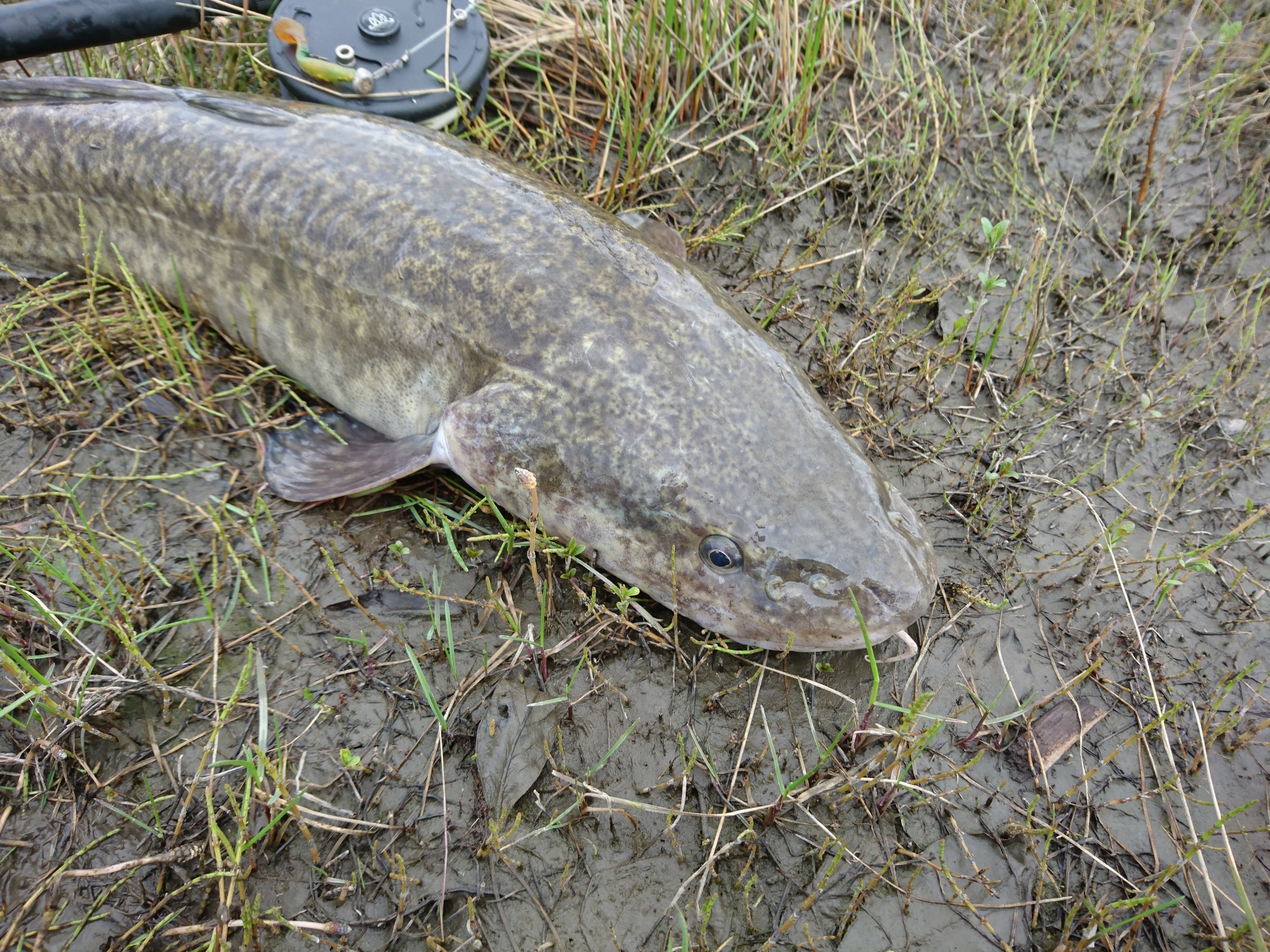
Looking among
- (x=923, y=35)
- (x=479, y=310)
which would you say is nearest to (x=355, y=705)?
(x=479, y=310)

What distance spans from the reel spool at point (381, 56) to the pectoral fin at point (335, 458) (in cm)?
124

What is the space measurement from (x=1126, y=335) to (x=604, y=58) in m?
2.56

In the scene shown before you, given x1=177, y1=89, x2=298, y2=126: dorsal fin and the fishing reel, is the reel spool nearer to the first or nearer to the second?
the fishing reel

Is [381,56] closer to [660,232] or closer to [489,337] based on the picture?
[660,232]

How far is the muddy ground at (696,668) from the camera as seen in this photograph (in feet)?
6.55

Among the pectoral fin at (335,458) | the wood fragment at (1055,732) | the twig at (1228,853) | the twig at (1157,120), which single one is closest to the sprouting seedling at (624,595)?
the pectoral fin at (335,458)

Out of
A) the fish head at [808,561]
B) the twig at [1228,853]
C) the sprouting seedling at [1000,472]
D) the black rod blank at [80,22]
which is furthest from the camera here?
the black rod blank at [80,22]

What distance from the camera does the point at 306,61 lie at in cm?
299

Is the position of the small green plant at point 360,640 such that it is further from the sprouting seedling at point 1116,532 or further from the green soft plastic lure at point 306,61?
the sprouting seedling at point 1116,532

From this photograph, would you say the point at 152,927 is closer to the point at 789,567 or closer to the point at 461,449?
the point at 461,449

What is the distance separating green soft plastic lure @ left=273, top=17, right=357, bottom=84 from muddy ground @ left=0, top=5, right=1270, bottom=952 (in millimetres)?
623

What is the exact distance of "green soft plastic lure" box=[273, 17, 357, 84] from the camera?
9.81 ft

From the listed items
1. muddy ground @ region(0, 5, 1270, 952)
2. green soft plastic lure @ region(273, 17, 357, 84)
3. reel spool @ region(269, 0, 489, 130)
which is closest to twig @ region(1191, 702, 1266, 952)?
muddy ground @ region(0, 5, 1270, 952)

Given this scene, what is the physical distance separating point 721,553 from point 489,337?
97cm
